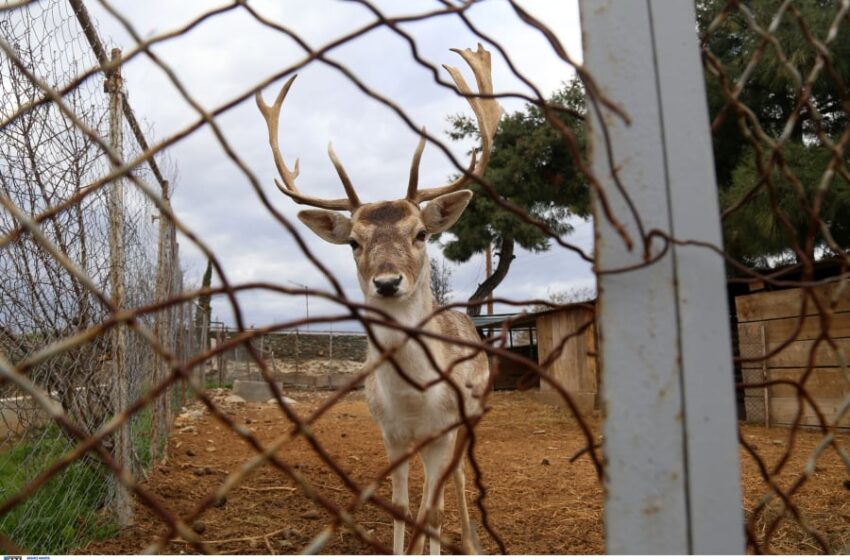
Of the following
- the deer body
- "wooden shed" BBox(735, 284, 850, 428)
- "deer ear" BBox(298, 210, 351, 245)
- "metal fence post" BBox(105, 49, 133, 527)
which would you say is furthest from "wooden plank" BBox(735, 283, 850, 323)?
"metal fence post" BBox(105, 49, 133, 527)

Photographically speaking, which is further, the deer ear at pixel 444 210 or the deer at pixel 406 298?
the deer ear at pixel 444 210

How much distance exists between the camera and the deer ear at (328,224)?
3.57 metres

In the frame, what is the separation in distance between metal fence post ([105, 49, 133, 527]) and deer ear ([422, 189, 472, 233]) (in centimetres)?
175

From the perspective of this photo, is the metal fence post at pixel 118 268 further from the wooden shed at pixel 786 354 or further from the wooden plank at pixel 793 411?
the wooden plank at pixel 793 411

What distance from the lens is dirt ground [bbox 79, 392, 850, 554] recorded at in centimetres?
346

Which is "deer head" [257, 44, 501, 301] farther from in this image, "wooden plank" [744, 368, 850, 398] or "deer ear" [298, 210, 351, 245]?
"wooden plank" [744, 368, 850, 398]

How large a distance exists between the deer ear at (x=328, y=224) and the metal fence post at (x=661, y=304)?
2721 millimetres

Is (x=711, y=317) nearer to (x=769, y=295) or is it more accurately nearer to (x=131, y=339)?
(x=131, y=339)

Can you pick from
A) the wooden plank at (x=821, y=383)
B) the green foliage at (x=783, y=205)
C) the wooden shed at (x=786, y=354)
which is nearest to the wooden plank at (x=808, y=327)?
the wooden shed at (x=786, y=354)

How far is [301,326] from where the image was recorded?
85 centimetres

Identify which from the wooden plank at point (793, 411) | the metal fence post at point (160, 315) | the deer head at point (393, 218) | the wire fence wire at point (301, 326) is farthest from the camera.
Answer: the wooden plank at point (793, 411)

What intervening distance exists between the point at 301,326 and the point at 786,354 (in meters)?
7.89

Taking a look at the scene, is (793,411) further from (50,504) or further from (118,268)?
(50,504)

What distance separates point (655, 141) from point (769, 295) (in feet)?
25.0
